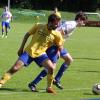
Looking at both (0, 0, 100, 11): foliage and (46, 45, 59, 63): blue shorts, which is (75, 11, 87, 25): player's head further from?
(0, 0, 100, 11): foliage

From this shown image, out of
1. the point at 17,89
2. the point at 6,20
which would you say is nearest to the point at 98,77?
the point at 17,89

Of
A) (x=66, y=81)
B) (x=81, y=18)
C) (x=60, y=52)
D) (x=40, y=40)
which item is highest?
(x=81, y=18)

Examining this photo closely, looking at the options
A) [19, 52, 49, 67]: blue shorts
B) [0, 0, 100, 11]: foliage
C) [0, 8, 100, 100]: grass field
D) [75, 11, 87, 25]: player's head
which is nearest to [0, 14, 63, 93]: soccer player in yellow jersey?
[19, 52, 49, 67]: blue shorts

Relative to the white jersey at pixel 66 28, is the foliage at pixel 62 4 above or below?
below

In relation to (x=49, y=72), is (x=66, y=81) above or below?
below

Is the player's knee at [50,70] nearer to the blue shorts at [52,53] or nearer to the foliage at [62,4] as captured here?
the blue shorts at [52,53]

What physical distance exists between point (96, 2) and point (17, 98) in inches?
2588

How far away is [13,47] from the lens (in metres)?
24.2

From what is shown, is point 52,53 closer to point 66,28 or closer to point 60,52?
point 60,52

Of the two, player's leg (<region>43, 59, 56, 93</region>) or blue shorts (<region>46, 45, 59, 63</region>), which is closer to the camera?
player's leg (<region>43, 59, 56, 93</region>)

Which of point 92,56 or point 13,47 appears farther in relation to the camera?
point 13,47

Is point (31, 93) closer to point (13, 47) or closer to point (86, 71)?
point (86, 71)

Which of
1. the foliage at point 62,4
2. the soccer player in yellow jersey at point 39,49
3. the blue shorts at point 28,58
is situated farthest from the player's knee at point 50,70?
the foliage at point 62,4

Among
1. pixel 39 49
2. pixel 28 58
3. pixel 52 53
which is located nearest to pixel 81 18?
pixel 52 53
